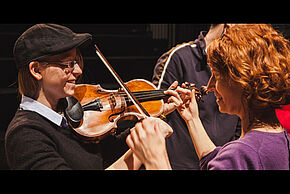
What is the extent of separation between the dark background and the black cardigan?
12 centimetres

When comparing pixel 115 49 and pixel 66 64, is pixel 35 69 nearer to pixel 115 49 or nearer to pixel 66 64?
pixel 66 64

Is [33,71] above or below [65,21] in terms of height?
below

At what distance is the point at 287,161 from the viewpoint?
1064 millimetres

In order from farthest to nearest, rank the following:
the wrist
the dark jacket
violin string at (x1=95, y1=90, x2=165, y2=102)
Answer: the dark jacket < violin string at (x1=95, y1=90, x2=165, y2=102) < the wrist

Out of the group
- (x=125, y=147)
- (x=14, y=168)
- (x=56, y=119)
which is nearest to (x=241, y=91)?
(x=125, y=147)

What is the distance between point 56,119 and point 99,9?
1.47 ft

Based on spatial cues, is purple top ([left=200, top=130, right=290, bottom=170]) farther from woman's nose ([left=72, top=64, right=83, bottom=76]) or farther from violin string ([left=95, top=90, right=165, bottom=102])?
woman's nose ([left=72, top=64, right=83, bottom=76])

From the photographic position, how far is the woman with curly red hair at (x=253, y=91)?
3.33 ft

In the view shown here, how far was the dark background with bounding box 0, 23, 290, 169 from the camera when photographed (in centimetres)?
116

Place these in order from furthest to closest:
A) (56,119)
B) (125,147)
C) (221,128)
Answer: (221,128), (125,147), (56,119)

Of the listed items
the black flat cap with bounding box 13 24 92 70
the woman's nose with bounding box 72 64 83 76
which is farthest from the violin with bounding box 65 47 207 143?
the black flat cap with bounding box 13 24 92 70

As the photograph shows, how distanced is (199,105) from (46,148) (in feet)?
3.03

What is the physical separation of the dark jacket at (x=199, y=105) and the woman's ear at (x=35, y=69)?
2.57 ft
